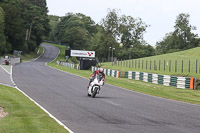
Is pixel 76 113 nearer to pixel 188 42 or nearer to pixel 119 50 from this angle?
pixel 119 50

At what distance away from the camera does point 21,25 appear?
102375 mm

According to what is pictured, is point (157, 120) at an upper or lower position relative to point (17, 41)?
lower

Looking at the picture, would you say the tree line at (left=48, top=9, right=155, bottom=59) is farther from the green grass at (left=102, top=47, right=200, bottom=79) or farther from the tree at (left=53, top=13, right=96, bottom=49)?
the green grass at (left=102, top=47, right=200, bottom=79)

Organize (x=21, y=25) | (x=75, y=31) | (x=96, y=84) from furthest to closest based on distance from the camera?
(x=75, y=31)
(x=21, y=25)
(x=96, y=84)

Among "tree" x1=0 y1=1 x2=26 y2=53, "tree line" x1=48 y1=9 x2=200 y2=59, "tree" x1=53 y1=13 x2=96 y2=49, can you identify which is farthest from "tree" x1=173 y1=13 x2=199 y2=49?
"tree" x1=0 y1=1 x2=26 y2=53

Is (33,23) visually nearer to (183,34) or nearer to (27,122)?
(183,34)

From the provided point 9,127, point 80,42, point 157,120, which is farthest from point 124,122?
point 80,42

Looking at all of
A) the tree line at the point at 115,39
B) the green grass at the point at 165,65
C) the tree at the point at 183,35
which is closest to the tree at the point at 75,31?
the tree line at the point at 115,39

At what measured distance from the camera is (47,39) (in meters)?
181

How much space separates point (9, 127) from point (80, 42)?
12706cm

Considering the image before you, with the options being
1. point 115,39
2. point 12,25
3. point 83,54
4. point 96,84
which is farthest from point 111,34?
point 96,84

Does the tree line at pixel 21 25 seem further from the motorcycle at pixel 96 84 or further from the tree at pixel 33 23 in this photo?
the motorcycle at pixel 96 84

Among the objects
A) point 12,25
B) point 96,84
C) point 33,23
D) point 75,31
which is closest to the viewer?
point 96,84

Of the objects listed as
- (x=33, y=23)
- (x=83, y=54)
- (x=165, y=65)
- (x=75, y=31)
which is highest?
(x=33, y=23)
